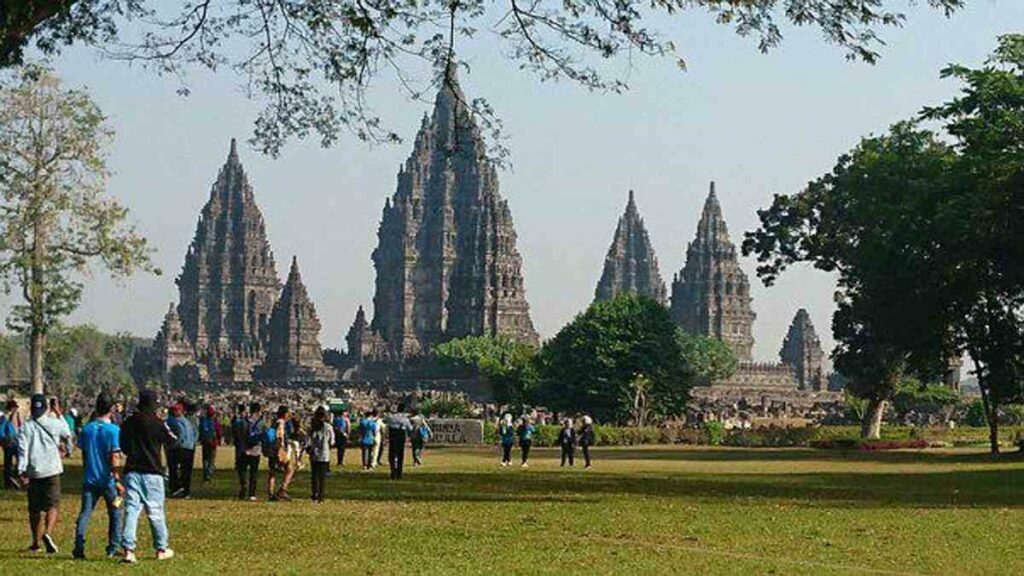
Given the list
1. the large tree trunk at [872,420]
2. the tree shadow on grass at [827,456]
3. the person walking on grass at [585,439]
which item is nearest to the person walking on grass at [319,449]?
the person walking on grass at [585,439]

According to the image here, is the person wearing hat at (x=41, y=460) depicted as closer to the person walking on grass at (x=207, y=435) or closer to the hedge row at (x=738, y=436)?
the person walking on grass at (x=207, y=435)

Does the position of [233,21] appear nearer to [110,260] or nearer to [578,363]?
[110,260]

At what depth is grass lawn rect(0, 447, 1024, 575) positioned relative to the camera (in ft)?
53.9

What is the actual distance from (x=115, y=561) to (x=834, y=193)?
5230cm

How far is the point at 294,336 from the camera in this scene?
16938cm

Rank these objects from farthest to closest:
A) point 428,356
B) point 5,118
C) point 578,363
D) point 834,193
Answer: point 428,356, point 578,363, point 834,193, point 5,118

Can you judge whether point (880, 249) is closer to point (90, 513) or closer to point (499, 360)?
point (90, 513)

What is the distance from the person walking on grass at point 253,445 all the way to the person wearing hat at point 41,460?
874 centimetres

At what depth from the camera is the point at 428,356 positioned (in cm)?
16225

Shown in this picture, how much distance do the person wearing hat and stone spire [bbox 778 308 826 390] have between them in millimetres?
169490

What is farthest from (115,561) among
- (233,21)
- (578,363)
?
(578,363)

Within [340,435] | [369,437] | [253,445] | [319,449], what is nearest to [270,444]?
[253,445]

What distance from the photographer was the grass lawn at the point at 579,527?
53.9 feet

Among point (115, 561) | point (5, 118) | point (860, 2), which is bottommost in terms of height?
point (115, 561)
